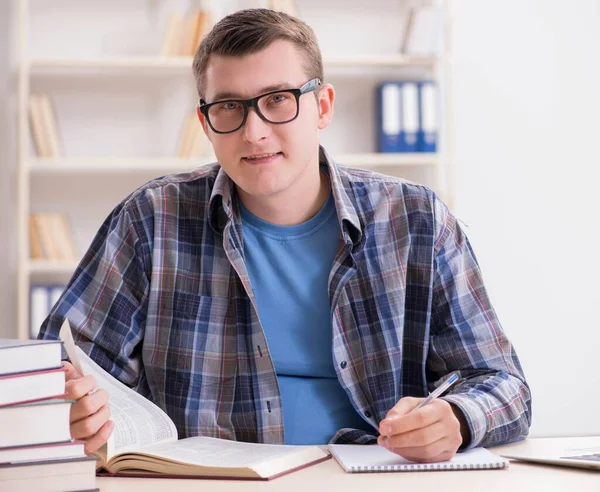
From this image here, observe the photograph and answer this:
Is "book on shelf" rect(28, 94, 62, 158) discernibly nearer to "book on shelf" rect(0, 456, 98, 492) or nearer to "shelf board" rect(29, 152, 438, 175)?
"shelf board" rect(29, 152, 438, 175)

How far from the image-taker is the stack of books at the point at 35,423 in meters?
0.98

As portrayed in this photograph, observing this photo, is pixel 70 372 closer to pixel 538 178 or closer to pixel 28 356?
pixel 28 356

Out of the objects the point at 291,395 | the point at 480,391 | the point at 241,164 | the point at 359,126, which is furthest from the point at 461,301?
the point at 359,126

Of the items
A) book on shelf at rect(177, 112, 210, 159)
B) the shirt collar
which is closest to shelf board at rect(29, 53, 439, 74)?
book on shelf at rect(177, 112, 210, 159)

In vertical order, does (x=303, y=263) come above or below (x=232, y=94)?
below

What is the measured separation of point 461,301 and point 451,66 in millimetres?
2507

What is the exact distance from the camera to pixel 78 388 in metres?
1.13

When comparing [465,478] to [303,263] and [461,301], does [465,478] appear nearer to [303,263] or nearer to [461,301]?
[461,301]

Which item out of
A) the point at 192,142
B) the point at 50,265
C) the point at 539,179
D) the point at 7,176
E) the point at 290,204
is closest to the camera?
the point at 290,204

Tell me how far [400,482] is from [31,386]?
466 millimetres

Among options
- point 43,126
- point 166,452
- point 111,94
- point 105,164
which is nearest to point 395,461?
point 166,452

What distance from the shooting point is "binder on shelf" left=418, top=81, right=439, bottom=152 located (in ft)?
12.0

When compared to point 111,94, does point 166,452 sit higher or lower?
lower

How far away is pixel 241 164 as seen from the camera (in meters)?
1.60
